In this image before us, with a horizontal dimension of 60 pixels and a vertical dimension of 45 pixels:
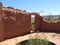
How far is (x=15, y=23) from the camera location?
547 inches

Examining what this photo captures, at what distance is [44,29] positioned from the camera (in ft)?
61.1

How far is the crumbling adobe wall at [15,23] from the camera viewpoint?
40.5 feet

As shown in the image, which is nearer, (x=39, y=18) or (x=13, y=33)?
(x=13, y=33)

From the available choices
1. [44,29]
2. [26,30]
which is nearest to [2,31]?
[26,30]

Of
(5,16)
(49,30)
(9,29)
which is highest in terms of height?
(5,16)

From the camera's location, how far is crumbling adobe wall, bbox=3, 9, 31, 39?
12332 mm

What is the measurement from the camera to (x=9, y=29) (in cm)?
1272

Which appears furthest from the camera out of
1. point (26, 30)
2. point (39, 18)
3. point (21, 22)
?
point (39, 18)

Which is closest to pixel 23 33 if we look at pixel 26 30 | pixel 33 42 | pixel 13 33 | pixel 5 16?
pixel 26 30

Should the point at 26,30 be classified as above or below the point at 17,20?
below

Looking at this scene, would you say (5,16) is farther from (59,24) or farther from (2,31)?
(59,24)

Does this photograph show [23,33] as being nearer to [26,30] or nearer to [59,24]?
[26,30]

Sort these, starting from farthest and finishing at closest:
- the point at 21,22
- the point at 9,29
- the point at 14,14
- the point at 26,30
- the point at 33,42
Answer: the point at 26,30 → the point at 21,22 → the point at 14,14 → the point at 9,29 → the point at 33,42

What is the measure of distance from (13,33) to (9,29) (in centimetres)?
81
